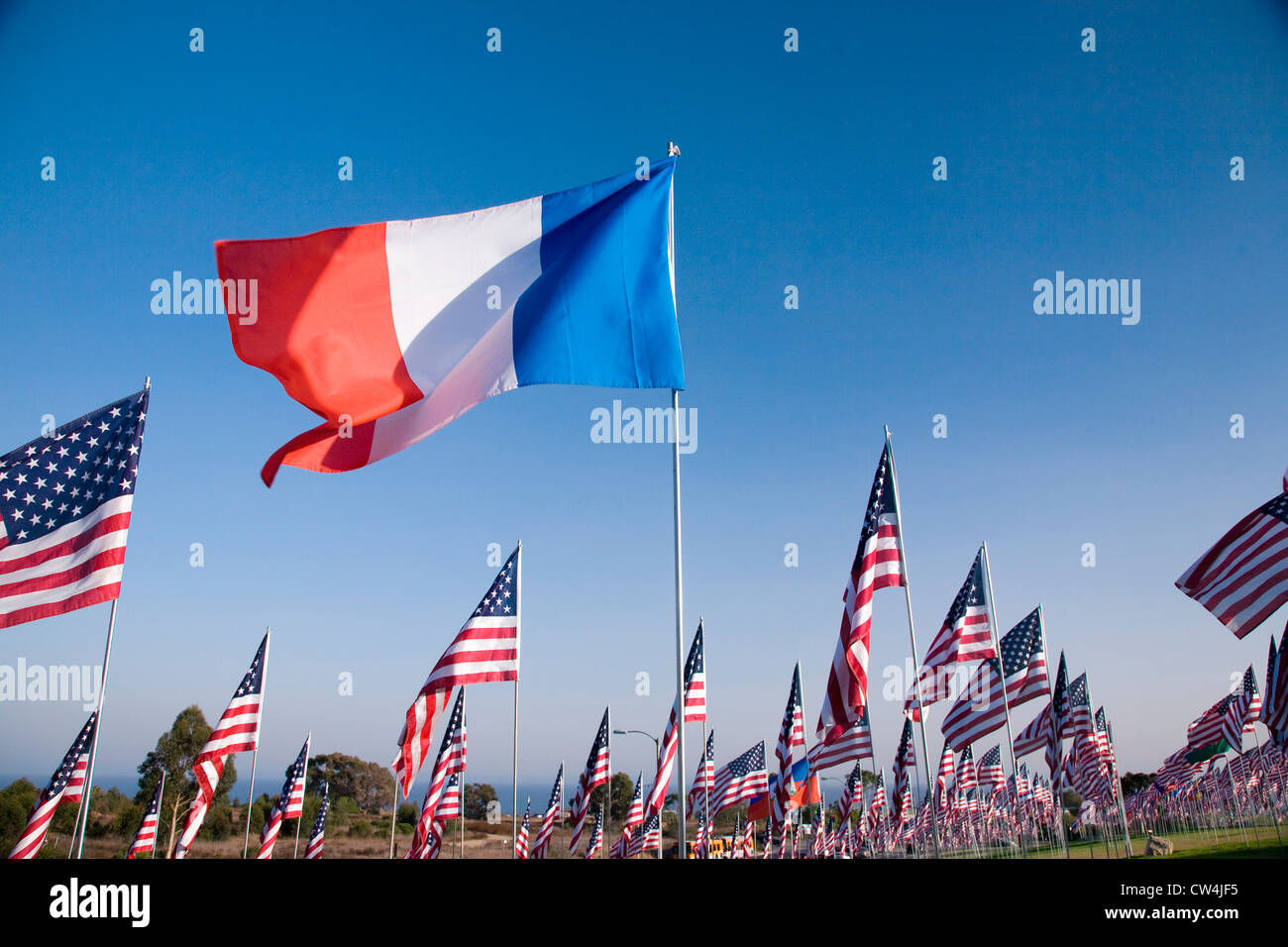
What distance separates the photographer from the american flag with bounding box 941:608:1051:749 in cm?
2431

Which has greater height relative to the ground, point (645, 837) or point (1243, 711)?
point (1243, 711)

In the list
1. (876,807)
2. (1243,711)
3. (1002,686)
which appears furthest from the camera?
(876,807)

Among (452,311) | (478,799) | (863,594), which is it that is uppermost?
(452,311)

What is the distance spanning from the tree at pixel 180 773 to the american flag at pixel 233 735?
176 ft

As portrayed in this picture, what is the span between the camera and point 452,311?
→ 1116 centimetres

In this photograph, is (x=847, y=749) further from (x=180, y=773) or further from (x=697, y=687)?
(x=180, y=773)

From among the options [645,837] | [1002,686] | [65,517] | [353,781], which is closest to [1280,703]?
[1002,686]

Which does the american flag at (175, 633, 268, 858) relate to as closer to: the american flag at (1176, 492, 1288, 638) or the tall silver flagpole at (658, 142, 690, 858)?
the tall silver flagpole at (658, 142, 690, 858)

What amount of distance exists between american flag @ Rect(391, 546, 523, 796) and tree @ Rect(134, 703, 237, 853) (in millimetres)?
63591

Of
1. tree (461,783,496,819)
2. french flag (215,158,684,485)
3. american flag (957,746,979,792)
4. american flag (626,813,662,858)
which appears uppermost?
french flag (215,158,684,485)

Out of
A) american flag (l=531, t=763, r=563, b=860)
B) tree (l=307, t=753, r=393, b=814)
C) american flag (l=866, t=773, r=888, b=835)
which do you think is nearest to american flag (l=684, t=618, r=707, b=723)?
american flag (l=531, t=763, r=563, b=860)

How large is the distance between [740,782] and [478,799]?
8876 centimetres
